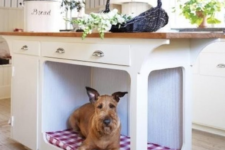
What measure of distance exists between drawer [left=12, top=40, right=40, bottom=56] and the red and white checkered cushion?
1.99ft

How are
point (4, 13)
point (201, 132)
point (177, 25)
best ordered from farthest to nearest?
point (4, 13) < point (177, 25) < point (201, 132)

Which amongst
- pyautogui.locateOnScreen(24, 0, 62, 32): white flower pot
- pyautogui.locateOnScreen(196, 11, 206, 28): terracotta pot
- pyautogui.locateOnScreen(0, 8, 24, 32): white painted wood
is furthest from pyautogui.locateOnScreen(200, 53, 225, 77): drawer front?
pyautogui.locateOnScreen(0, 8, 24, 32): white painted wood

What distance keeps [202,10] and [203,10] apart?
0.04 ft

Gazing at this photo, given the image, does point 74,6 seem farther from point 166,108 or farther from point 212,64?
point 212,64

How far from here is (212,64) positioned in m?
2.77

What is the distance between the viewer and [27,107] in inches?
86.4

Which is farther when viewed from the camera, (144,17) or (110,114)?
(110,114)

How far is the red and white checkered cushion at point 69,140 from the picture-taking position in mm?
1841

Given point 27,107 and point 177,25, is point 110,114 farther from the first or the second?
point 177,25

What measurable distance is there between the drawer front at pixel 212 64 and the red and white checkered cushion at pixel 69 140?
4.03 feet

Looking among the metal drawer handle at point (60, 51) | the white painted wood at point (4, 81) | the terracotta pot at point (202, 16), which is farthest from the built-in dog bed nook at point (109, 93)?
the white painted wood at point (4, 81)

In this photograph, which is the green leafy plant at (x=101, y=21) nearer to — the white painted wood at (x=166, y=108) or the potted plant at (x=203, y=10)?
the white painted wood at (x=166, y=108)

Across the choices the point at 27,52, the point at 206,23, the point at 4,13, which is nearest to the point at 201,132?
the point at 206,23

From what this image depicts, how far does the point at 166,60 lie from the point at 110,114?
1.48 feet
